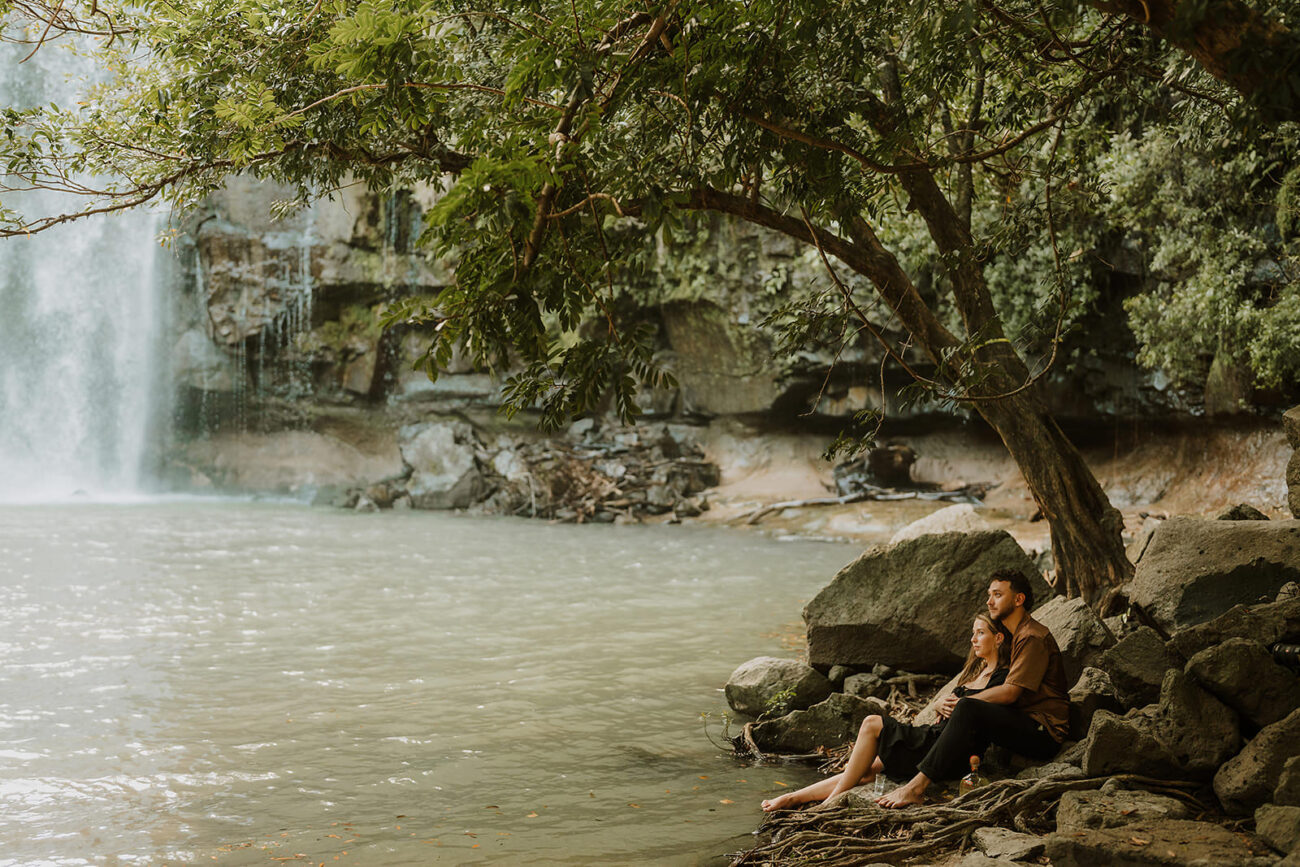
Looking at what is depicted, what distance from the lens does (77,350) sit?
90.4ft

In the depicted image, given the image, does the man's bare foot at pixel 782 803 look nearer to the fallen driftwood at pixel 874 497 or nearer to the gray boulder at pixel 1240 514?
the gray boulder at pixel 1240 514

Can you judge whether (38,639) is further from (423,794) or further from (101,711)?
(423,794)

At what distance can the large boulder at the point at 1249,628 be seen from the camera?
4594 millimetres

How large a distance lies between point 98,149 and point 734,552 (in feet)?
37.5

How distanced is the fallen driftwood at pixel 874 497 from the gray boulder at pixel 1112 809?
596 inches

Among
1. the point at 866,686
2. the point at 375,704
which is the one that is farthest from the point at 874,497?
the point at 375,704

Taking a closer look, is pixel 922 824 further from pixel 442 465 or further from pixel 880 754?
pixel 442 465

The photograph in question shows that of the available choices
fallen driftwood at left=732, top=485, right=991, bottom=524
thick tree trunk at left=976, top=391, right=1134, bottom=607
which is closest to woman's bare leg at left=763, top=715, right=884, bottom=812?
thick tree trunk at left=976, top=391, right=1134, bottom=607

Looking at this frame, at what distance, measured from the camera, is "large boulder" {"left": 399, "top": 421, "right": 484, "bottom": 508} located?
2350cm

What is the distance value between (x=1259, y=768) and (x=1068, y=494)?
4.21m

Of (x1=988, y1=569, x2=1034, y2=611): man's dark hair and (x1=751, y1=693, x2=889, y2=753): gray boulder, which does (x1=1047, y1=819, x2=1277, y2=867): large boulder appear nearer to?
(x1=988, y1=569, x2=1034, y2=611): man's dark hair

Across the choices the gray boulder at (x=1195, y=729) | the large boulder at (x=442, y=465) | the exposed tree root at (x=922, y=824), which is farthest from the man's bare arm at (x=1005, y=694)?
the large boulder at (x=442, y=465)

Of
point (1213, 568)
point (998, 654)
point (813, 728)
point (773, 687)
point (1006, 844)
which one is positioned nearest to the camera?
point (1006, 844)

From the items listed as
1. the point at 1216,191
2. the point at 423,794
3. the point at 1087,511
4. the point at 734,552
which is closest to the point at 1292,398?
the point at 1216,191
